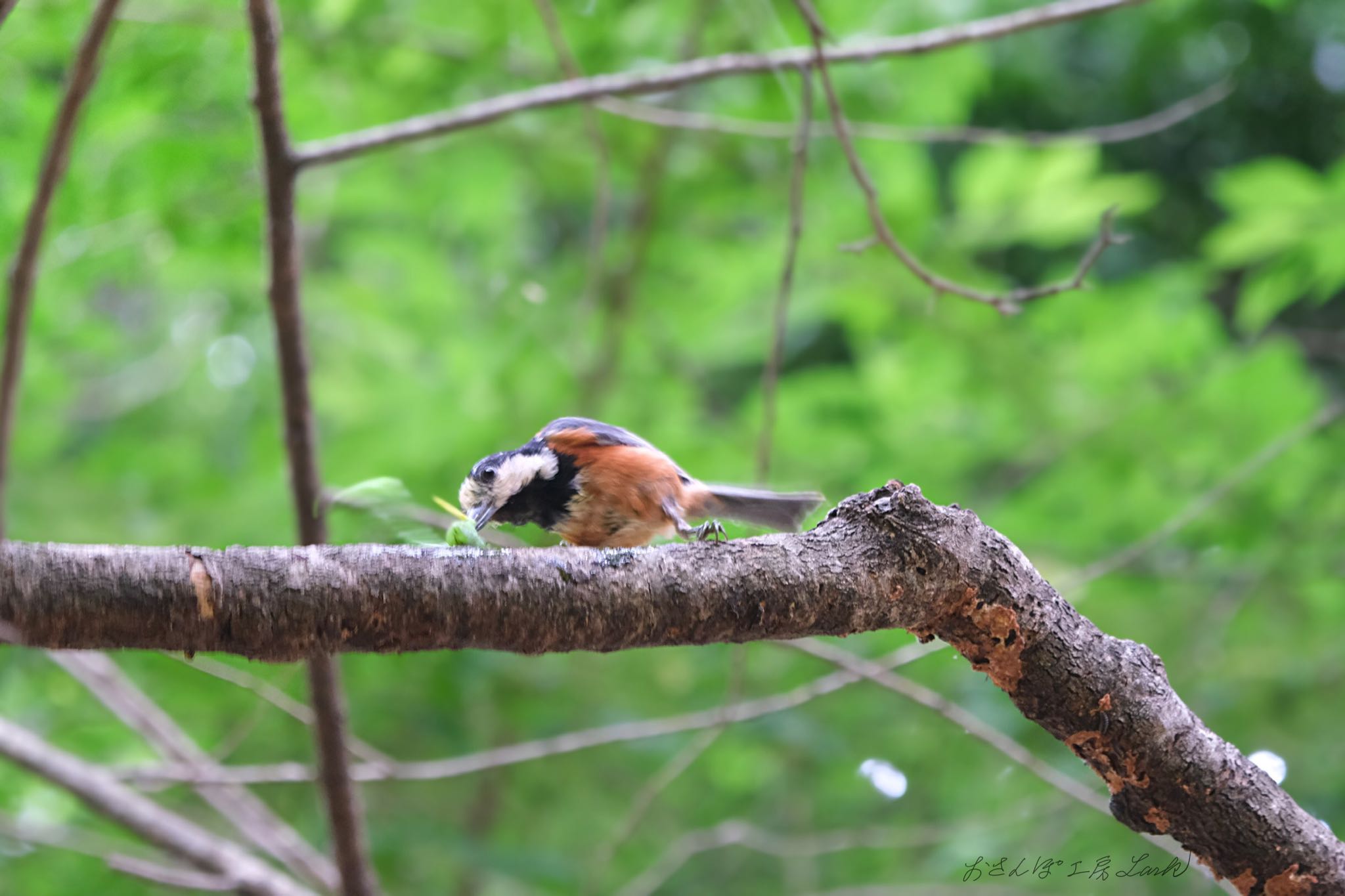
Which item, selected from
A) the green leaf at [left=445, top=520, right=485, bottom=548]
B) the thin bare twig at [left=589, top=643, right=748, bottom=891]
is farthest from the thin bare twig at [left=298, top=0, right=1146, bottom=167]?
the thin bare twig at [left=589, top=643, right=748, bottom=891]

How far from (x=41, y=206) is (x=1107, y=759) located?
271 centimetres

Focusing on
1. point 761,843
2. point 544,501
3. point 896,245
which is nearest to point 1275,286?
point 896,245

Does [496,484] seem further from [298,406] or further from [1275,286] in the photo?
[1275,286]

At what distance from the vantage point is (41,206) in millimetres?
2811

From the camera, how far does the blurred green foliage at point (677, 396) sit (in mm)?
4219

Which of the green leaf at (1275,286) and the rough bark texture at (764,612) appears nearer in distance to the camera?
the rough bark texture at (764,612)

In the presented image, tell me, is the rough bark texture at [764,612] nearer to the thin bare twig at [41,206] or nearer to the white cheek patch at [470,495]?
the white cheek patch at [470,495]

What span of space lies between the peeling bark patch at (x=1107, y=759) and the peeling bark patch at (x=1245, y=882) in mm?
202

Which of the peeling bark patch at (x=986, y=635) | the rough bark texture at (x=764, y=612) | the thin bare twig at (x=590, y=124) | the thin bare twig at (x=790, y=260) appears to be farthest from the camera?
the thin bare twig at (x=590, y=124)

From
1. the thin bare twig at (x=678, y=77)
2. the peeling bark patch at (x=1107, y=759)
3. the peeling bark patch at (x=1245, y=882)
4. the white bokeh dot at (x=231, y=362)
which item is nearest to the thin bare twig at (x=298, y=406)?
the thin bare twig at (x=678, y=77)

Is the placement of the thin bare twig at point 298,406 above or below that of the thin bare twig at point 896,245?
below

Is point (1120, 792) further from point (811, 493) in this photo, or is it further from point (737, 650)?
point (737, 650)

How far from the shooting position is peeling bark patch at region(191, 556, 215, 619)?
1.46 meters

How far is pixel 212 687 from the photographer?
14.7 feet
